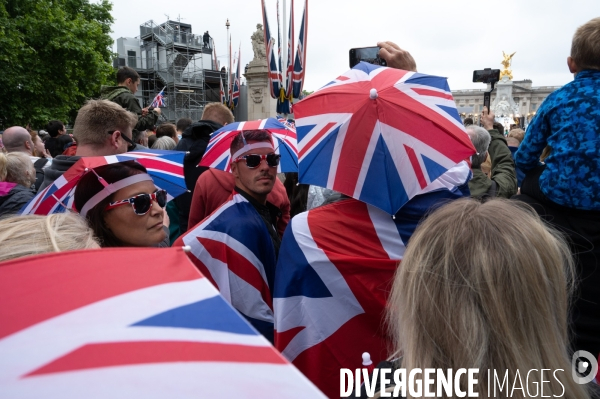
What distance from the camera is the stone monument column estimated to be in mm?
22281

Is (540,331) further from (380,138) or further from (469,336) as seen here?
(380,138)

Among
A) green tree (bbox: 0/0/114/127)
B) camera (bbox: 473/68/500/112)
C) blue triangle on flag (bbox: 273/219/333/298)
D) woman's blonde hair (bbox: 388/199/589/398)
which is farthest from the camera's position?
green tree (bbox: 0/0/114/127)

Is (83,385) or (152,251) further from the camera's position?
(152,251)

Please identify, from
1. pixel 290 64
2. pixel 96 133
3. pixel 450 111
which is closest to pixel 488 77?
pixel 450 111

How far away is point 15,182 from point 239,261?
3105 mm

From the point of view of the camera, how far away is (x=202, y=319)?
0.78 metres

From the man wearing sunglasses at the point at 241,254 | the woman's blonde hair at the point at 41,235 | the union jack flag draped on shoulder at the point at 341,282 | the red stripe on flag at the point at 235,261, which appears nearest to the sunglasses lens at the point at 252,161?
the man wearing sunglasses at the point at 241,254

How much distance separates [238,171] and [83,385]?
2.66m

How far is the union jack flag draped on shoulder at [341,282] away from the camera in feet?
7.33

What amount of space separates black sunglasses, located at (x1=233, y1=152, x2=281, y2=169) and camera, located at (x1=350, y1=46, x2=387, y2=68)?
902 mm

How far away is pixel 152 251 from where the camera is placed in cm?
96

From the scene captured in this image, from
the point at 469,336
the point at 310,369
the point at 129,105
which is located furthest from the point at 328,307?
the point at 129,105

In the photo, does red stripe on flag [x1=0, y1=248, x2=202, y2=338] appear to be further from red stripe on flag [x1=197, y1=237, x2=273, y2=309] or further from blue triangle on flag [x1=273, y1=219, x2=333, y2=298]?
red stripe on flag [x1=197, y1=237, x2=273, y2=309]

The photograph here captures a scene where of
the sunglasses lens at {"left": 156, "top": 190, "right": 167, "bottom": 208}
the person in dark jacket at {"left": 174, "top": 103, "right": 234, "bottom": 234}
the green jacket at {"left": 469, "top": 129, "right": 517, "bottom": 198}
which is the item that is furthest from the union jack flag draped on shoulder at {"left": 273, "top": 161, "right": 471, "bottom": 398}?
the person in dark jacket at {"left": 174, "top": 103, "right": 234, "bottom": 234}
